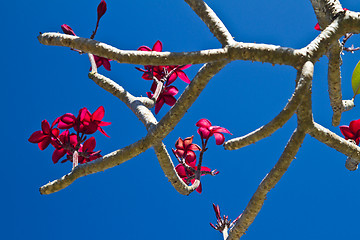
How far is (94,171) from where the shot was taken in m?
0.99

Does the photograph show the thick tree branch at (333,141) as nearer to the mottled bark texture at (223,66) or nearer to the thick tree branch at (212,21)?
the mottled bark texture at (223,66)

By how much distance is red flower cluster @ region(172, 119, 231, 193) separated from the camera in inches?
44.4

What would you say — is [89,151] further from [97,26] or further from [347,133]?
[347,133]

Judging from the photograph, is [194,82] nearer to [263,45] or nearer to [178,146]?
[263,45]

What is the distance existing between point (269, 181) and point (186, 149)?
1.09 ft

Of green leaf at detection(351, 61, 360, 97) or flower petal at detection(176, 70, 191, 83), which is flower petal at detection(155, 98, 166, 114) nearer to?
flower petal at detection(176, 70, 191, 83)

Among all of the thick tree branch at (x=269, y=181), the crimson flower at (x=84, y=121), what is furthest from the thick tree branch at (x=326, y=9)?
the crimson flower at (x=84, y=121)

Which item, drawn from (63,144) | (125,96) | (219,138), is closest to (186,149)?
(219,138)

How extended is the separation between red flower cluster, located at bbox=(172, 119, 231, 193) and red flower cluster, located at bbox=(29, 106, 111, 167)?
0.24 meters

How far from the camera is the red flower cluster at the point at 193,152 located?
113 cm

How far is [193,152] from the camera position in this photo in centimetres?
121

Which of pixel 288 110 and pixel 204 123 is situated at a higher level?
pixel 204 123

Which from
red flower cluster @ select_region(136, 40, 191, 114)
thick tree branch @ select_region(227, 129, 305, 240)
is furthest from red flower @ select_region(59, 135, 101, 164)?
thick tree branch @ select_region(227, 129, 305, 240)

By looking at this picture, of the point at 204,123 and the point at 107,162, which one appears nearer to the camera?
the point at 107,162
